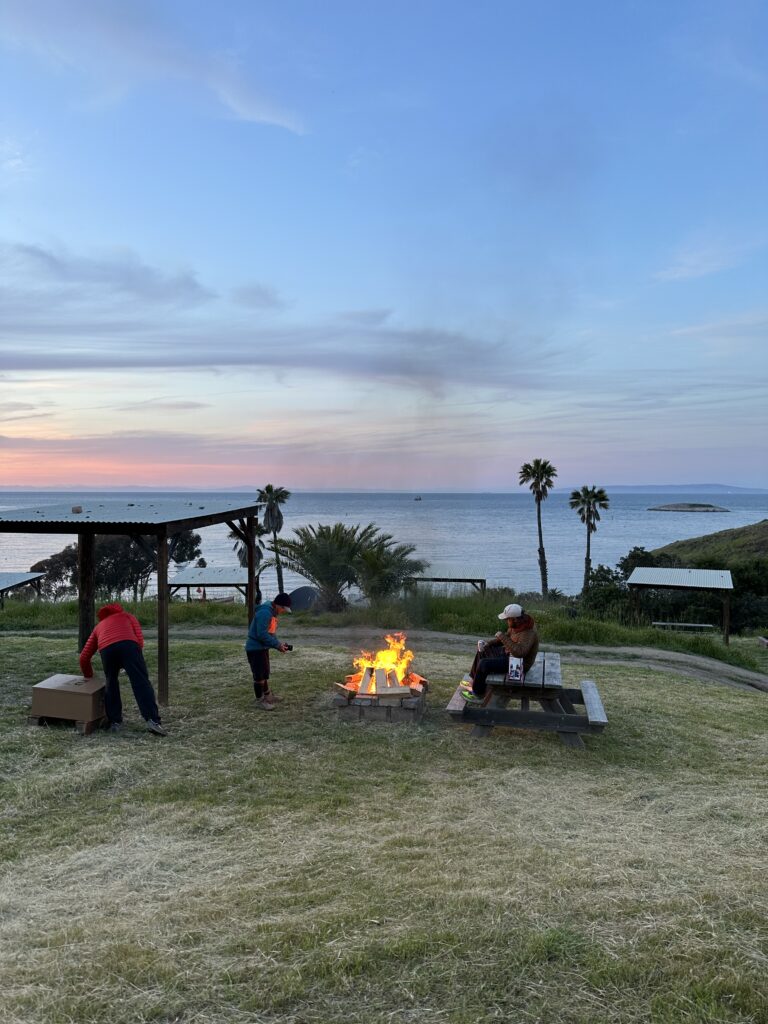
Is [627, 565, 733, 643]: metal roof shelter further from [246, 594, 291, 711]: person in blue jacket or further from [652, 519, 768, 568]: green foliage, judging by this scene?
[652, 519, 768, 568]: green foliage

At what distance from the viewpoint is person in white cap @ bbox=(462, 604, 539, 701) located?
877cm

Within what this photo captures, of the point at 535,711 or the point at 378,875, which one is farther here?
the point at 535,711

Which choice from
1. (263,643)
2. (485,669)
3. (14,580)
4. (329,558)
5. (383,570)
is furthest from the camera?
(14,580)

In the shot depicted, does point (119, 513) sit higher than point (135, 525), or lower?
higher

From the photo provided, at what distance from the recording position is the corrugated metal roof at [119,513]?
9.91 metres

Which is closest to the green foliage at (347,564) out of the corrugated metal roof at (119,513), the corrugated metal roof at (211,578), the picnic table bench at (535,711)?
the corrugated metal roof at (211,578)

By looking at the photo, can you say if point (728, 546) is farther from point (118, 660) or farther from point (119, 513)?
point (118, 660)

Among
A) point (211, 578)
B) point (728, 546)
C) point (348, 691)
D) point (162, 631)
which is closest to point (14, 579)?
point (211, 578)

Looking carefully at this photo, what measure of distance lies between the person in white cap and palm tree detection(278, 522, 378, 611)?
14001 millimetres

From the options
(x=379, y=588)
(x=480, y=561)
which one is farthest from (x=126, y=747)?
(x=480, y=561)

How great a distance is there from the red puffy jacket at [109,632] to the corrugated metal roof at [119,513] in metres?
1.22

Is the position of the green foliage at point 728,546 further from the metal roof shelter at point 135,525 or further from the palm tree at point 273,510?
the metal roof shelter at point 135,525

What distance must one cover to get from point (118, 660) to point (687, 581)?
18087mm

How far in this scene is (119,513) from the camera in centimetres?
1083
